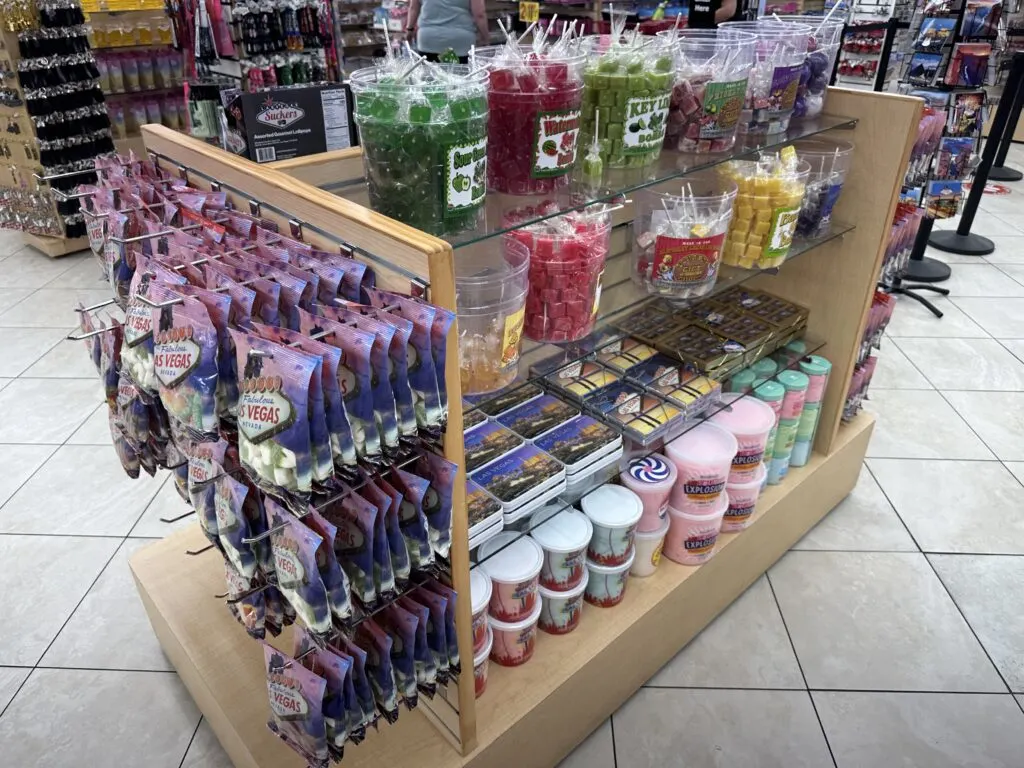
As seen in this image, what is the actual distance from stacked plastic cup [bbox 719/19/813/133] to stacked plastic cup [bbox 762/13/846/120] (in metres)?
0.04

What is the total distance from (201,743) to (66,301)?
282cm

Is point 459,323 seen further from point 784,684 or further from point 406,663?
point 784,684

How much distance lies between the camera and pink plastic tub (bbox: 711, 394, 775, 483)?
186 cm

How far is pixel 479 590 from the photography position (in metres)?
1.45

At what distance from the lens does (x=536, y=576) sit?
1.54m

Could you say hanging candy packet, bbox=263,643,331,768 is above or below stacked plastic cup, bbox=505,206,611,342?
below

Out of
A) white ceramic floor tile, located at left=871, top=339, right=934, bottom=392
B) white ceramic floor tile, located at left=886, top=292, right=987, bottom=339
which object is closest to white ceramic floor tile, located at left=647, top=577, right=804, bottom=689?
white ceramic floor tile, located at left=871, top=339, right=934, bottom=392

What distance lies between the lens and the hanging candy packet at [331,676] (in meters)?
1.07

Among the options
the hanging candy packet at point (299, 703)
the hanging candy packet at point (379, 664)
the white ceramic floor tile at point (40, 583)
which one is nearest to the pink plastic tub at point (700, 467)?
the hanging candy packet at point (379, 664)

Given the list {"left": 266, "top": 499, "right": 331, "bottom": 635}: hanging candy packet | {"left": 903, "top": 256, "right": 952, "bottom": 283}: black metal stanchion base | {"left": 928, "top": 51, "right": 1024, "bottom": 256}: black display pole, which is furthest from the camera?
{"left": 903, "top": 256, "right": 952, "bottom": 283}: black metal stanchion base

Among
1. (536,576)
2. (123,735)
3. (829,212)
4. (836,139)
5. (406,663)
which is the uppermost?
(836,139)

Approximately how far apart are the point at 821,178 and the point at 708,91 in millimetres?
548

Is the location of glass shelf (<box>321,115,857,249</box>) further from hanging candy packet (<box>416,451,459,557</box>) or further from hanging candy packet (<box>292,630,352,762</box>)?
hanging candy packet (<box>292,630,352,762</box>)

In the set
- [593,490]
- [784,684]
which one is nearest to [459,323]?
[593,490]
